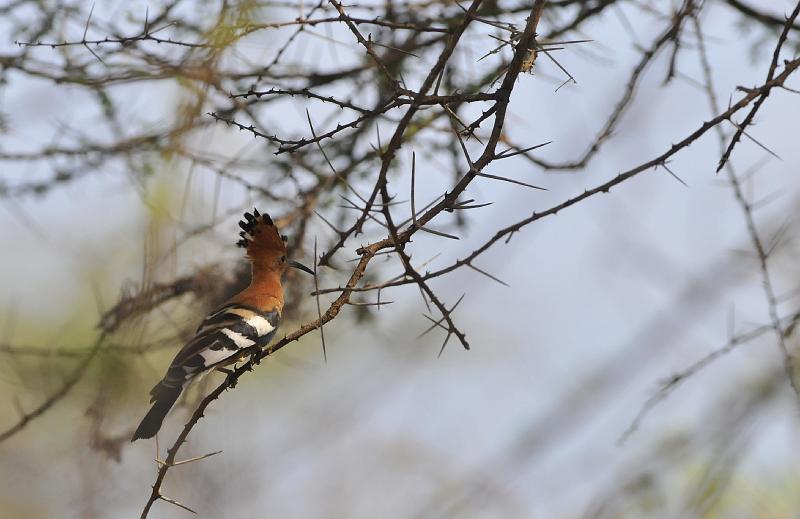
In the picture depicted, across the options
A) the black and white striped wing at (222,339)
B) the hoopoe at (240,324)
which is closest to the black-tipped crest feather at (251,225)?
the hoopoe at (240,324)

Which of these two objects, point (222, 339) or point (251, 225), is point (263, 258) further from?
point (222, 339)

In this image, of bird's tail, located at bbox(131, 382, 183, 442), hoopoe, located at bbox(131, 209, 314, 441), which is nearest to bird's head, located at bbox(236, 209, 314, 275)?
hoopoe, located at bbox(131, 209, 314, 441)

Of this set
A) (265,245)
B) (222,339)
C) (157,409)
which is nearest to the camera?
(157,409)

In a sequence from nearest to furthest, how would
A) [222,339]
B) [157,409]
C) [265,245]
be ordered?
[157,409] < [222,339] < [265,245]

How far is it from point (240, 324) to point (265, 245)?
0.46m

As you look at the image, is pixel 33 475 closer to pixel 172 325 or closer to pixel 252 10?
pixel 172 325

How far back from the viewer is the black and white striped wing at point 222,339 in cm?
324

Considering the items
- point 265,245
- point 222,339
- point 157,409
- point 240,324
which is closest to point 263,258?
point 265,245

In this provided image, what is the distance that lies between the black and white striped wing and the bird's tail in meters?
0.02

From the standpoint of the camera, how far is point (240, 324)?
3.44 m

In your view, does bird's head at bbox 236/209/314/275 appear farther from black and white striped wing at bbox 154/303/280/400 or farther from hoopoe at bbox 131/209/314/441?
black and white striped wing at bbox 154/303/280/400

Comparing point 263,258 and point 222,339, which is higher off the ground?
point 263,258

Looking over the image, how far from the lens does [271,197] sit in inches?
155

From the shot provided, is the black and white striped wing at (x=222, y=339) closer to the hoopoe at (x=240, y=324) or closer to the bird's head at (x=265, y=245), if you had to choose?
the hoopoe at (x=240, y=324)
